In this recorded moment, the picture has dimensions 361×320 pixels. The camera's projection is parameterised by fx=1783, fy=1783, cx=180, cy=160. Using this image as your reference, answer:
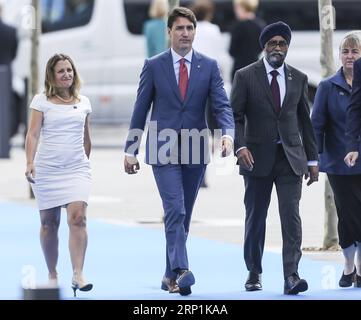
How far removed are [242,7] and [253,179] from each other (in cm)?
1151

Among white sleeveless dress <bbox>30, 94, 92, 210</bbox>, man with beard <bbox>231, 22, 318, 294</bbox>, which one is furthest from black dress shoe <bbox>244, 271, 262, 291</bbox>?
white sleeveless dress <bbox>30, 94, 92, 210</bbox>

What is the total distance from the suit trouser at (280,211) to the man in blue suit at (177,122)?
41cm

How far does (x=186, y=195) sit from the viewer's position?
11.8 metres

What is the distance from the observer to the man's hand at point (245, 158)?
11.6 m

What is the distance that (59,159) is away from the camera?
1163 cm

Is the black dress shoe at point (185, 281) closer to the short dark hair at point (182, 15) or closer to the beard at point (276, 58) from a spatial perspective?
the beard at point (276, 58)

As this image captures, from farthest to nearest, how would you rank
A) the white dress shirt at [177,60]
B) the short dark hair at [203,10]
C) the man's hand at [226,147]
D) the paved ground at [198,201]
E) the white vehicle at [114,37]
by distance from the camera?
the white vehicle at [114,37] < the short dark hair at [203,10] < the paved ground at [198,201] < the white dress shirt at [177,60] < the man's hand at [226,147]

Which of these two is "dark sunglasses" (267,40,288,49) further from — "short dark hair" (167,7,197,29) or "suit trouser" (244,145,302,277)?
"suit trouser" (244,145,302,277)

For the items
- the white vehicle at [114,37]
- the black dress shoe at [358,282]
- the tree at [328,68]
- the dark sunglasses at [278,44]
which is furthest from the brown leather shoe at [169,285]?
the white vehicle at [114,37]

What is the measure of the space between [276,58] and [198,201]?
7610mm

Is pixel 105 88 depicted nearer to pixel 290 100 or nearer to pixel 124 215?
pixel 124 215

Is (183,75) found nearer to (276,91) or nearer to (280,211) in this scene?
(276,91)

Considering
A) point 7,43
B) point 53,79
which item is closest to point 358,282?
point 53,79

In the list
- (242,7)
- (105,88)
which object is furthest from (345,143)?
(105,88)
